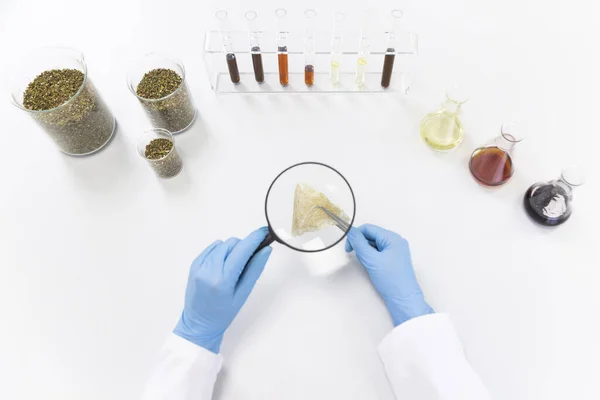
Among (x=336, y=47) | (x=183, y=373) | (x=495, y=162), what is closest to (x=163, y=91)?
(x=336, y=47)

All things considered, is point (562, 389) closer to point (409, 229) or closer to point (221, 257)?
point (409, 229)

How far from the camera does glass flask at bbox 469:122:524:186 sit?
1.28m

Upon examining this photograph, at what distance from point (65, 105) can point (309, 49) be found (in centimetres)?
76

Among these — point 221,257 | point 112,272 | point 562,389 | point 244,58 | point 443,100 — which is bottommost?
point 562,389

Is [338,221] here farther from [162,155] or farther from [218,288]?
[162,155]

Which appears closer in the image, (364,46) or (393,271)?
(393,271)

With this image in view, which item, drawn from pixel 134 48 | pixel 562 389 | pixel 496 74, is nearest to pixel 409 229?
pixel 562 389

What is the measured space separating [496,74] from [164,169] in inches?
46.9

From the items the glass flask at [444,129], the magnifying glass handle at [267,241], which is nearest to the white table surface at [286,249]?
the glass flask at [444,129]

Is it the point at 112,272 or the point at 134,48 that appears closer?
the point at 112,272

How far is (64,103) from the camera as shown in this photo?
1167 mm

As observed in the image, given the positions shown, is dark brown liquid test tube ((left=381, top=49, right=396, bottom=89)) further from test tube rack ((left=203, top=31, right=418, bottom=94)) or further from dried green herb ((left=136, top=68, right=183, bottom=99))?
dried green herb ((left=136, top=68, right=183, bottom=99))

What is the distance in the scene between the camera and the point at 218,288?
3.45 feet

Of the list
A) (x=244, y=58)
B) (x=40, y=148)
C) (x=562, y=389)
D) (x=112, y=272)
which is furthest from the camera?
(x=244, y=58)
